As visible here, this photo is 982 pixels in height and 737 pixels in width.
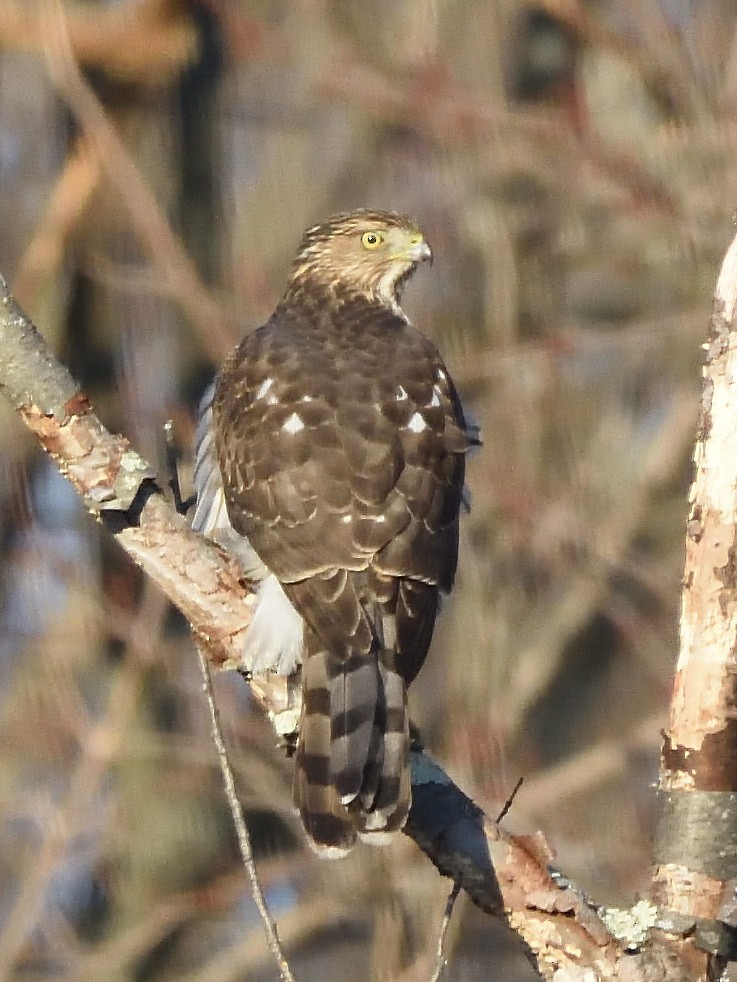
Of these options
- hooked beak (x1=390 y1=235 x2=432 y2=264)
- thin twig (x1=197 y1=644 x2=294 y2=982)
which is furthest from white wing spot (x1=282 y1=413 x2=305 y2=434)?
hooked beak (x1=390 y1=235 x2=432 y2=264)

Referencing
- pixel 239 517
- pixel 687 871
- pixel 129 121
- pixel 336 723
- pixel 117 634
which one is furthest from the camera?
pixel 129 121

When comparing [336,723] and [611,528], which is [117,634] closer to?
[611,528]

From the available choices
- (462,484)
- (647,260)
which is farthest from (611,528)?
(462,484)

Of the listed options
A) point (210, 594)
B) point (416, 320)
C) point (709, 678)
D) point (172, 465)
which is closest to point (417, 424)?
point (210, 594)

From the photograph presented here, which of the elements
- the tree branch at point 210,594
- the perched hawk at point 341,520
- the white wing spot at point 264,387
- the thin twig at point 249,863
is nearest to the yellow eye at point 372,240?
the perched hawk at point 341,520

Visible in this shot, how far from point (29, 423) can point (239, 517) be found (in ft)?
1.97

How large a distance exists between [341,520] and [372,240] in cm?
150

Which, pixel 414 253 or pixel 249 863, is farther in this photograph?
pixel 414 253

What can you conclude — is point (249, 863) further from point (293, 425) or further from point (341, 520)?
point (293, 425)

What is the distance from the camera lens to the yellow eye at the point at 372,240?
5.24 meters

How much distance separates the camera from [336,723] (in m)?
3.66

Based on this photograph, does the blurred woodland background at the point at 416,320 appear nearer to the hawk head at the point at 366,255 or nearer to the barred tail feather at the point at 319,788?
the hawk head at the point at 366,255

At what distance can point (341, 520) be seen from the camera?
3.95 m

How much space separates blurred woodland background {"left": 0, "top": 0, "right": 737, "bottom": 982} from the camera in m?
7.21
